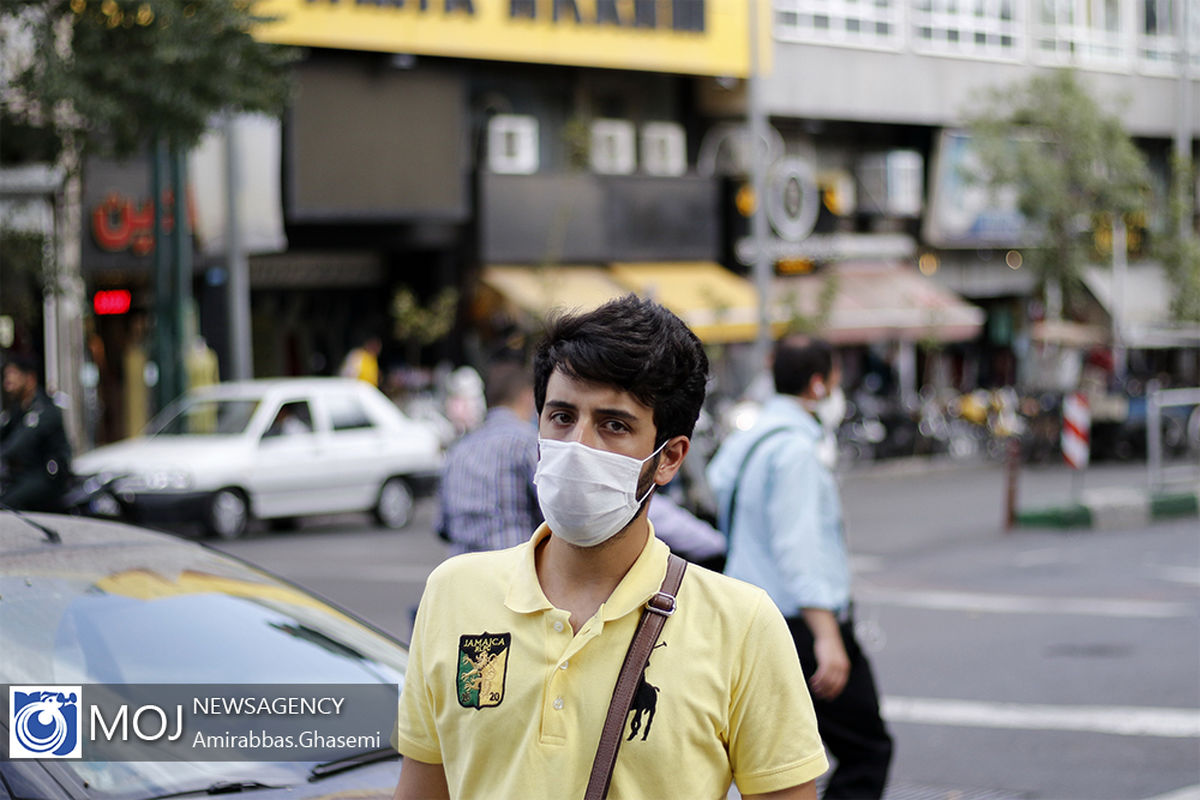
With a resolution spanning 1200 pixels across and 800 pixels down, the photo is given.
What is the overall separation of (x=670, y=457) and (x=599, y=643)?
0.35 meters

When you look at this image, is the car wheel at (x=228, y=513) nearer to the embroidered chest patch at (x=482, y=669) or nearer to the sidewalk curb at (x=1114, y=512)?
the sidewalk curb at (x=1114, y=512)

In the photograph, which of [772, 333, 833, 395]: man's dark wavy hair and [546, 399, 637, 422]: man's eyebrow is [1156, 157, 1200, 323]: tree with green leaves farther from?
[546, 399, 637, 422]: man's eyebrow

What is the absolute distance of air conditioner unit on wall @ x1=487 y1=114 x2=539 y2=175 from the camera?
26.0 meters

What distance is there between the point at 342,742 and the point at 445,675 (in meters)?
1.21

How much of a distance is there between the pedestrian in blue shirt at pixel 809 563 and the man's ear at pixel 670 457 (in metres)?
2.38

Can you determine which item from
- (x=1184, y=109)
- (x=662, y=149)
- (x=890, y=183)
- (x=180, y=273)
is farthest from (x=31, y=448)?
(x=1184, y=109)

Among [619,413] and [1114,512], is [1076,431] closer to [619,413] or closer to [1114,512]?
[1114,512]

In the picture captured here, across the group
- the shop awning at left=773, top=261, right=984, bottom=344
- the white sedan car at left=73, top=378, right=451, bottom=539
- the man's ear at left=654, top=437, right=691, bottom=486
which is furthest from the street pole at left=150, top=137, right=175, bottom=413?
the man's ear at left=654, top=437, right=691, bottom=486

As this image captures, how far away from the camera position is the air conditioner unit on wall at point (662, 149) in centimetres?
2820

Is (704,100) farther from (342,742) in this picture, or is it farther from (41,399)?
(342,742)

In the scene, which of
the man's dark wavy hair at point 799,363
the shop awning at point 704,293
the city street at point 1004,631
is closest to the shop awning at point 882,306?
the shop awning at point 704,293

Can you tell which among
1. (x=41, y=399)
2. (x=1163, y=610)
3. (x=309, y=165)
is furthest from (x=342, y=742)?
(x=309, y=165)

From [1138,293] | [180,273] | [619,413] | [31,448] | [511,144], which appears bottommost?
[31,448]

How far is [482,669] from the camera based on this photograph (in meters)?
2.31
